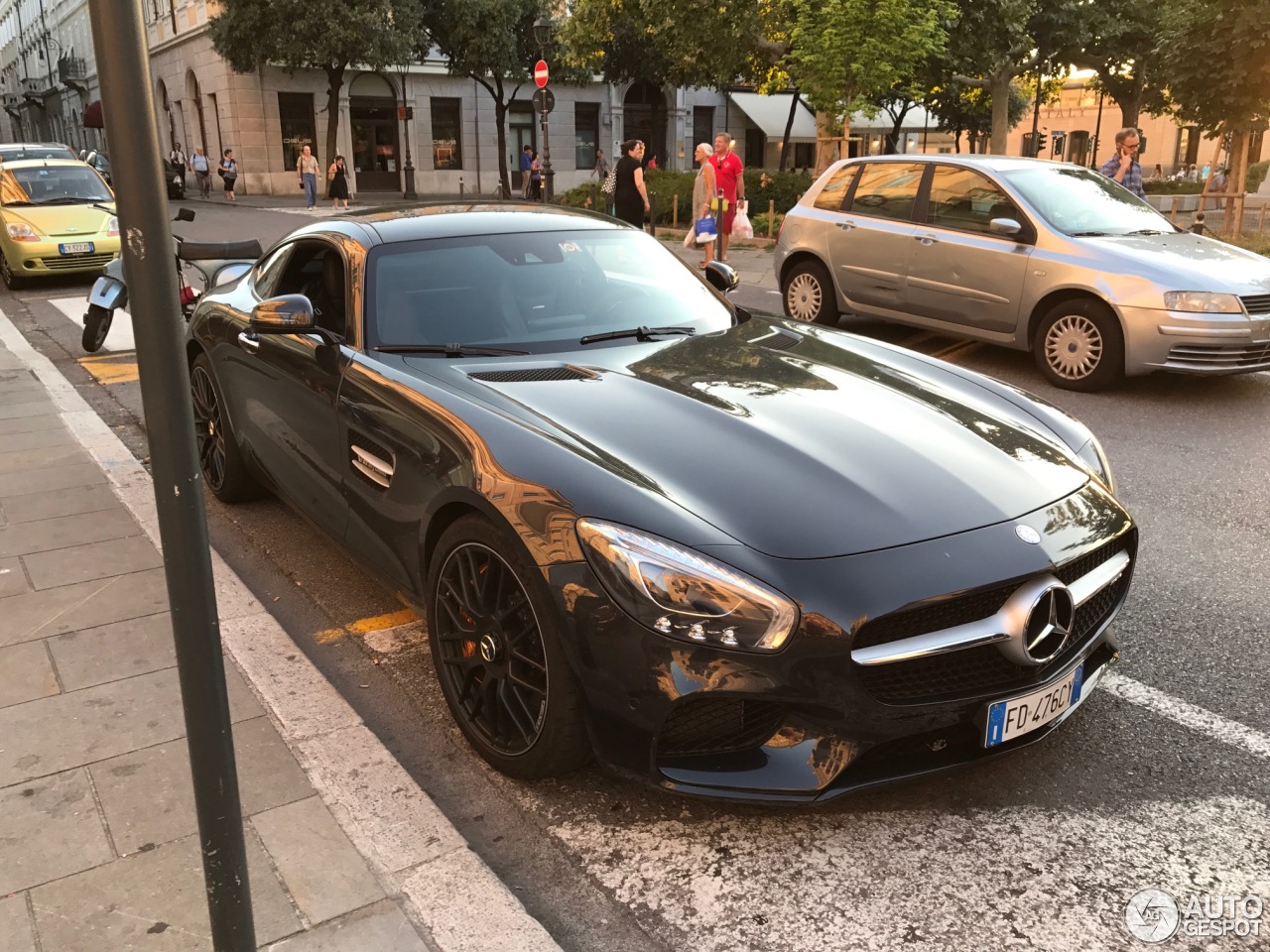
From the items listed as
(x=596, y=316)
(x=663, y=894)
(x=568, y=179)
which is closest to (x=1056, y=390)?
(x=596, y=316)

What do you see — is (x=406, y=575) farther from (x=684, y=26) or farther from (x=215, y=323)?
(x=684, y=26)

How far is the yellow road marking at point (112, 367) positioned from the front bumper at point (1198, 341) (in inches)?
290

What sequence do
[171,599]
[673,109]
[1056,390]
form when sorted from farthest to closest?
[673,109] → [1056,390] → [171,599]

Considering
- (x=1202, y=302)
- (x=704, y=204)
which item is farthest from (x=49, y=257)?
(x=1202, y=302)

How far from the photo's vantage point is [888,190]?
9.30 metres

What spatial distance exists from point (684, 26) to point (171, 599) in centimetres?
2228

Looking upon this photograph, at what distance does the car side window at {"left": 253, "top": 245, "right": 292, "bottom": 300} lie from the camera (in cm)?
478

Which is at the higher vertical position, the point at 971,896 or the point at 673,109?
the point at 673,109

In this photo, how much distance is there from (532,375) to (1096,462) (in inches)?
72.3

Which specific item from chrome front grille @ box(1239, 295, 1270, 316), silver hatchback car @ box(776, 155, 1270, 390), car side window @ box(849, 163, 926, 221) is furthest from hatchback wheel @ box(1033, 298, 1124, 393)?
car side window @ box(849, 163, 926, 221)

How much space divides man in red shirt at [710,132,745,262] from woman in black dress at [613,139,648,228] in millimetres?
999

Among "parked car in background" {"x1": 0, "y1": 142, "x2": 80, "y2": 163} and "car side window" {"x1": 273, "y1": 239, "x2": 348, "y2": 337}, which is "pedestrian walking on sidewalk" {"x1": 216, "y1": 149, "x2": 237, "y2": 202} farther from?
"car side window" {"x1": 273, "y1": 239, "x2": 348, "y2": 337}

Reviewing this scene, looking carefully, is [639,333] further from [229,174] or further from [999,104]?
[229,174]

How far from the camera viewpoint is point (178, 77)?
1743 inches
